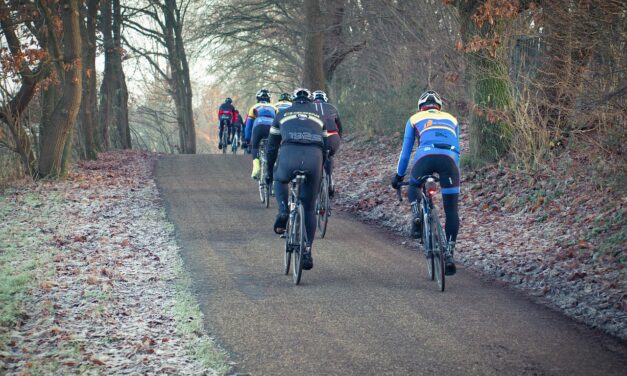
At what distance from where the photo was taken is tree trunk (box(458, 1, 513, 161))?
634 inches

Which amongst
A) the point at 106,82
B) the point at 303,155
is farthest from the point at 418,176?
the point at 106,82

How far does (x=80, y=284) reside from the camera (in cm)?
951

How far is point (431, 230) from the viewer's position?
9.17 meters

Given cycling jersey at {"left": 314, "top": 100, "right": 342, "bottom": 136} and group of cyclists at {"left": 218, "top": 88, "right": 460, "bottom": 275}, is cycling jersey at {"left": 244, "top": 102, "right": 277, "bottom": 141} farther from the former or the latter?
group of cyclists at {"left": 218, "top": 88, "right": 460, "bottom": 275}

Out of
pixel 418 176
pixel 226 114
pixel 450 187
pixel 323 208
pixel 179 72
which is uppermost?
pixel 179 72

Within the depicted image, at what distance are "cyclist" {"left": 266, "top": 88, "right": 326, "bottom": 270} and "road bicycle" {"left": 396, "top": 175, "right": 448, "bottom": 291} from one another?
1220 millimetres

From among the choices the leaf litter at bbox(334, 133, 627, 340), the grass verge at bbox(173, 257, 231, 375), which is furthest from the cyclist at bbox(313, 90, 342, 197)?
the grass verge at bbox(173, 257, 231, 375)

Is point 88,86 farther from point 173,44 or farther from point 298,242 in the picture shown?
point 298,242

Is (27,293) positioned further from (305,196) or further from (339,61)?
(339,61)

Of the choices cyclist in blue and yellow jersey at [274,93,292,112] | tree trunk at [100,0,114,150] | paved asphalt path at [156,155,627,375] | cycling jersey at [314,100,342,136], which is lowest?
paved asphalt path at [156,155,627,375]

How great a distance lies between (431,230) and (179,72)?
3199 cm

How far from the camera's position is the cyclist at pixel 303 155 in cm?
953

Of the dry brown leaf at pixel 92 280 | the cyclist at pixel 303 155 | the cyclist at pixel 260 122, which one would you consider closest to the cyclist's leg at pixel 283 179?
the cyclist at pixel 303 155

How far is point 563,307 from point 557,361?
2.11 metres
